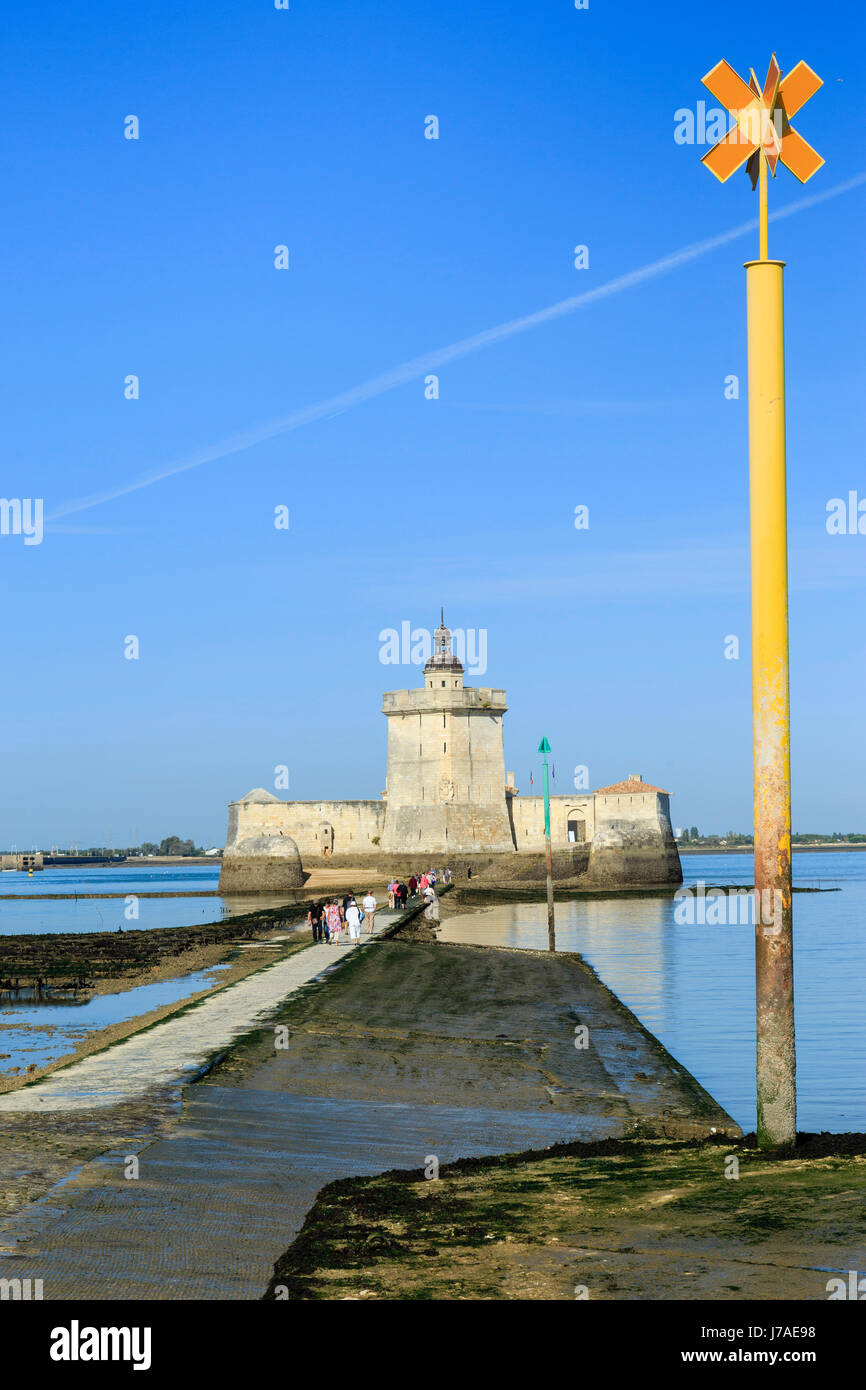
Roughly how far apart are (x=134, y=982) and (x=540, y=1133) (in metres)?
20.1

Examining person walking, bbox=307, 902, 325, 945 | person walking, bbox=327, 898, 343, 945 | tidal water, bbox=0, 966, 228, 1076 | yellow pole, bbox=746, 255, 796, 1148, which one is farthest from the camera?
person walking, bbox=307, 902, 325, 945

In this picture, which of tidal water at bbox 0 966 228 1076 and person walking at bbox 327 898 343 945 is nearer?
tidal water at bbox 0 966 228 1076

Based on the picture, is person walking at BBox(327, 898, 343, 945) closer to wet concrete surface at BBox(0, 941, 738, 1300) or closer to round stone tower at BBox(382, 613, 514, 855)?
wet concrete surface at BBox(0, 941, 738, 1300)

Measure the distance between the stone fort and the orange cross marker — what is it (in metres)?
68.9

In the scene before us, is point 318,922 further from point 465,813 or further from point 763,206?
point 465,813

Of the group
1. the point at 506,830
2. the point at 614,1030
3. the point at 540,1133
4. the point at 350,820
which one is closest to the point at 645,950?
the point at 614,1030

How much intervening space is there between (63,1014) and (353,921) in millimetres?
10392

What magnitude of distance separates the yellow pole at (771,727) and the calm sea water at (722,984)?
16.8 ft

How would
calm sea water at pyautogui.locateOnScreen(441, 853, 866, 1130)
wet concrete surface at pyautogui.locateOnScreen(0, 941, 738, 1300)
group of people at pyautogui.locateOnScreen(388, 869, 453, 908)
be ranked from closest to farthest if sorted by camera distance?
wet concrete surface at pyautogui.locateOnScreen(0, 941, 738, 1300) → calm sea water at pyautogui.locateOnScreen(441, 853, 866, 1130) → group of people at pyautogui.locateOnScreen(388, 869, 453, 908)

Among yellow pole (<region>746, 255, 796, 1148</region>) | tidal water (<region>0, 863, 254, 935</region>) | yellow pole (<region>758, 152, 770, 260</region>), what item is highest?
yellow pole (<region>758, 152, 770, 260</region>)

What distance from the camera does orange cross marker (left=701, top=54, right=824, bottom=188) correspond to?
8.82 m

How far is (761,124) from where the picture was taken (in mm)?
8859

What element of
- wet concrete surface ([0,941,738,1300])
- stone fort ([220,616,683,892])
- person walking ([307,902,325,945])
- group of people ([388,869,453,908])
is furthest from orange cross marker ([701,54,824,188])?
stone fort ([220,616,683,892])
